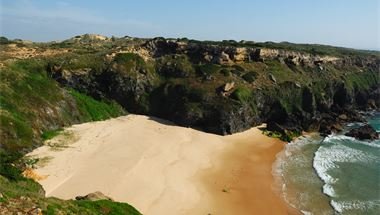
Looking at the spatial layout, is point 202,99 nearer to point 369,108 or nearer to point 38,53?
Result: point 38,53

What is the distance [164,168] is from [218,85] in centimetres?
2211

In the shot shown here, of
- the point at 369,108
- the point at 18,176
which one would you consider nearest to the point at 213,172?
the point at 18,176

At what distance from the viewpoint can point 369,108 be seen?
255 ft

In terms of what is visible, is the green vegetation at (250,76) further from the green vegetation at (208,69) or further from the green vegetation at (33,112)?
the green vegetation at (33,112)

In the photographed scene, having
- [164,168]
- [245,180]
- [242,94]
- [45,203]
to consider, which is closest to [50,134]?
[164,168]

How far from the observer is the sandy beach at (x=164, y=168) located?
3120cm

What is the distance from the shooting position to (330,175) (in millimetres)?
39469

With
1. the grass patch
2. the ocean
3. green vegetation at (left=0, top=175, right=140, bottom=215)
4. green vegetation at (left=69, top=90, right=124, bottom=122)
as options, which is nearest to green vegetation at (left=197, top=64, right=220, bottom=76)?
green vegetation at (left=69, top=90, right=124, bottom=122)

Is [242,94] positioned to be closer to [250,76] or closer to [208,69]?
[250,76]

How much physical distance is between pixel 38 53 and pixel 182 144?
29.3m

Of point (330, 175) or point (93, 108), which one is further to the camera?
point (93, 108)

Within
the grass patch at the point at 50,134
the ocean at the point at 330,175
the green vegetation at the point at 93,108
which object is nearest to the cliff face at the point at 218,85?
the green vegetation at the point at 93,108

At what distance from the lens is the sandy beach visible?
102ft

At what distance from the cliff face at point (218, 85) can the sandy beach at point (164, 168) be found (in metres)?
4.22
